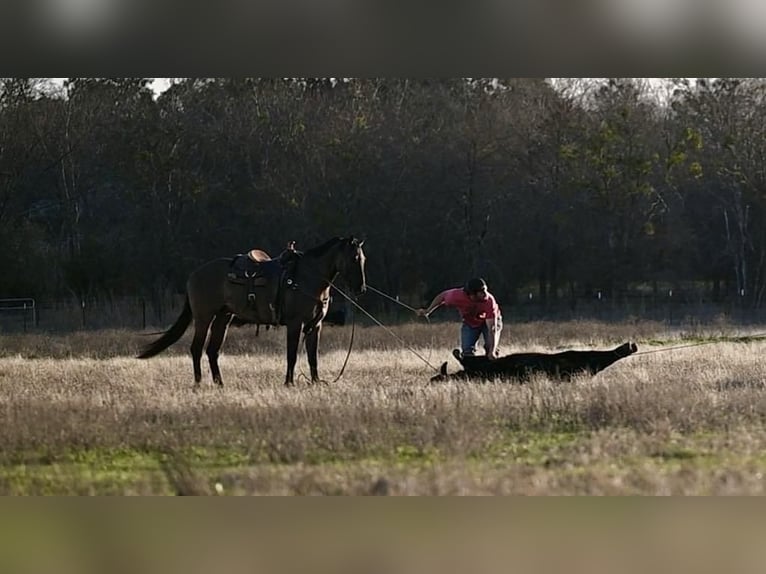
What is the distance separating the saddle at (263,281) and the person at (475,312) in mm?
1637

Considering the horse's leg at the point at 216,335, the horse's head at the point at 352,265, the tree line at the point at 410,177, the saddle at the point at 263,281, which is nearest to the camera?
the horse's head at the point at 352,265

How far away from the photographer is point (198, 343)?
12.3 meters

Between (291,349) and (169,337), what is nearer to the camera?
(291,349)

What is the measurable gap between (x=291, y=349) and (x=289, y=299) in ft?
1.80

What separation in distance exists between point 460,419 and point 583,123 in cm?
2075

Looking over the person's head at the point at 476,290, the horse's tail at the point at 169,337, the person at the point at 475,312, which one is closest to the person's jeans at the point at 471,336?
the person at the point at 475,312

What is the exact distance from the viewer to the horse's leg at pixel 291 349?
11289 mm

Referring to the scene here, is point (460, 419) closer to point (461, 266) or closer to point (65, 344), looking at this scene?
point (65, 344)

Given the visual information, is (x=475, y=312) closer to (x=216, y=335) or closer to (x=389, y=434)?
(x=216, y=335)

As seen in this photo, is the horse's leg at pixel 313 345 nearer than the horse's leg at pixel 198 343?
Yes

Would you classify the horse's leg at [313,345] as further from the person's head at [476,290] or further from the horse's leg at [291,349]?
the person's head at [476,290]

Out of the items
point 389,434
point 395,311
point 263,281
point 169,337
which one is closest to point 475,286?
point 263,281
